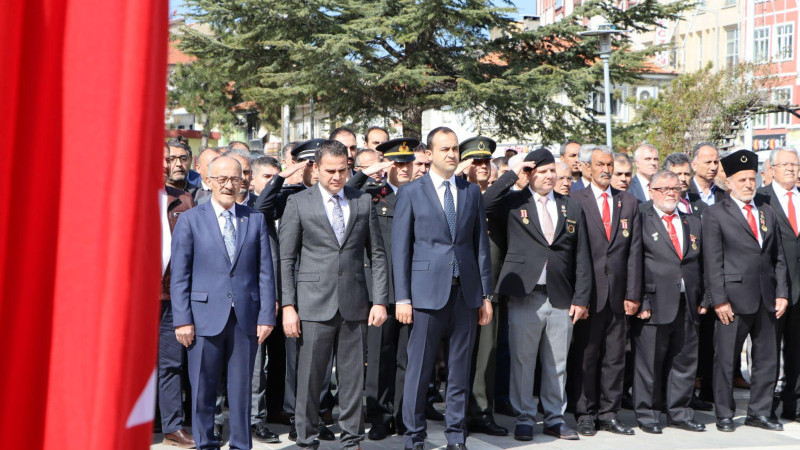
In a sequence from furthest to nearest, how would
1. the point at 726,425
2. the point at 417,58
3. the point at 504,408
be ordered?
1. the point at 417,58
2. the point at 504,408
3. the point at 726,425

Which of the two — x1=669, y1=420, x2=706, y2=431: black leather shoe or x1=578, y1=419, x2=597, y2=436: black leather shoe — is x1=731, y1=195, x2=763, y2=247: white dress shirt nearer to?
x1=669, y1=420, x2=706, y2=431: black leather shoe

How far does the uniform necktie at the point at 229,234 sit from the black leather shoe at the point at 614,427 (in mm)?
3603

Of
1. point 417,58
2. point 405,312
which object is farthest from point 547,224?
point 417,58

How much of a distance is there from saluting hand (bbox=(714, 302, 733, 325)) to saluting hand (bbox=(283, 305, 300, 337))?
3.69m

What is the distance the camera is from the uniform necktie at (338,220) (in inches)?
261

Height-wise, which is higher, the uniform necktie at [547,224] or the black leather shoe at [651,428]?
the uniform necktie at [547,224]

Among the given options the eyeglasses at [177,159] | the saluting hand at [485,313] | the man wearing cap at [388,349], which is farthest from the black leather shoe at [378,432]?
the eyeglasses at [177,159]

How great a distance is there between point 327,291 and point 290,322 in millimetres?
338

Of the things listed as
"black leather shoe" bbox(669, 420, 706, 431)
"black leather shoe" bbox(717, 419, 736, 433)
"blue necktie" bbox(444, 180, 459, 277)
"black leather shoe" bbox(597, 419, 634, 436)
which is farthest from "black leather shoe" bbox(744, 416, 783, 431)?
"blue necktie" bbox(444, 180, 459, 277)

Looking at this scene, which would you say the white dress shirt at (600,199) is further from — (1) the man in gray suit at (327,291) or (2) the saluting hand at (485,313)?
(1) the man in gray suit at (327,291)

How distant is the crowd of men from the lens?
6.26 meters

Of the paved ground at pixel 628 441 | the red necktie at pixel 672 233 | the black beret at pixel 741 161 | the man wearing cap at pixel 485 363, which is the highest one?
the black beret at pixel 741 161

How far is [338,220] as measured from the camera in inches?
263

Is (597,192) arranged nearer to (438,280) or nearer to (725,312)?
(725,312)
